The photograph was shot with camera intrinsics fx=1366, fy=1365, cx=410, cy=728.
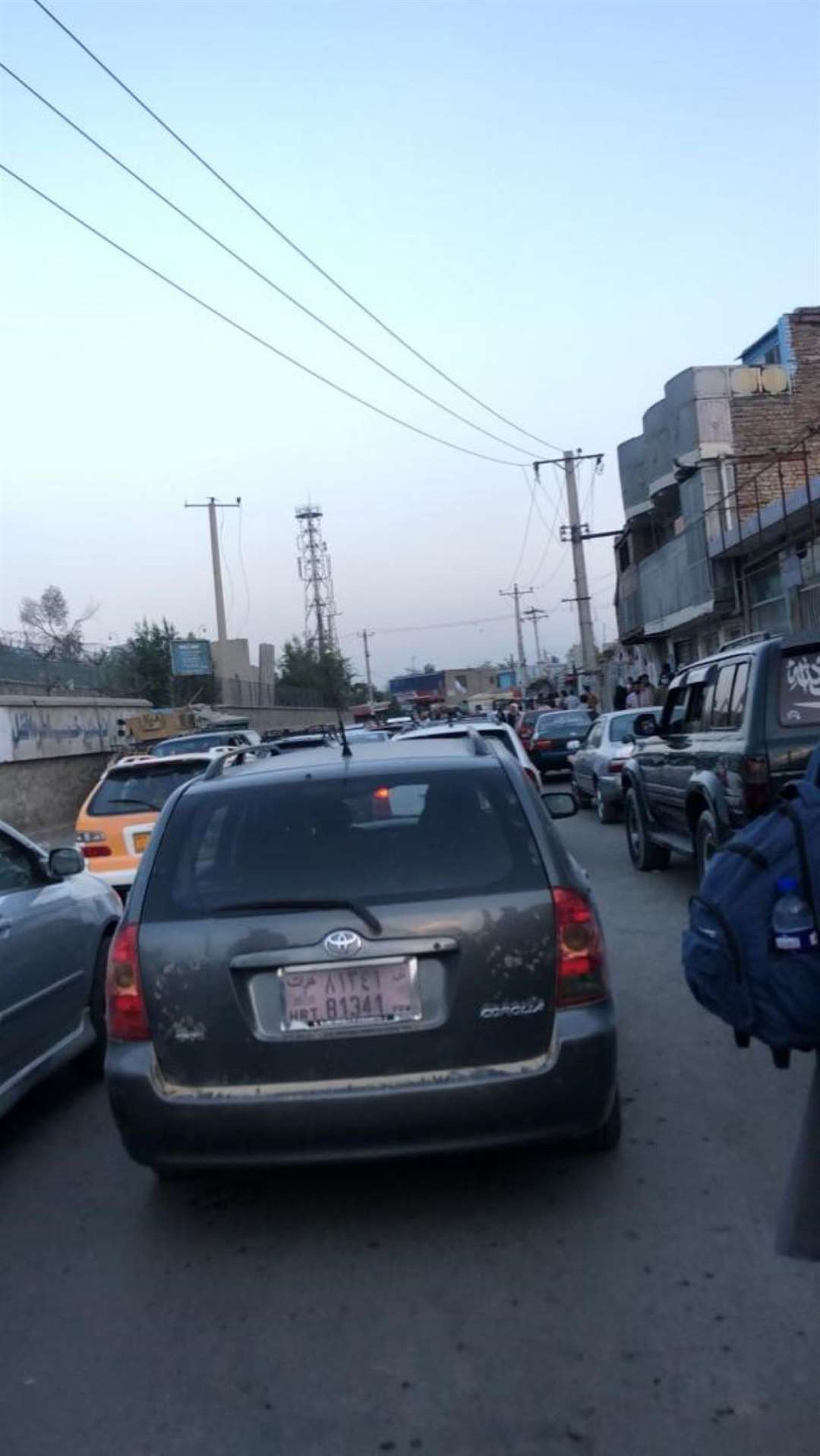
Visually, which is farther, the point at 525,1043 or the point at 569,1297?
the point at 525,1043

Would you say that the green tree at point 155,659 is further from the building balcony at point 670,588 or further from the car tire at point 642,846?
the car tire at point 642,846

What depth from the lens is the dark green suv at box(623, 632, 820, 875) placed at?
8836 mm

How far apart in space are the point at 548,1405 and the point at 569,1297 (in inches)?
23.1

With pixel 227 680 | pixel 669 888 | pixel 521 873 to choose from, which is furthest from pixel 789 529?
pixel 227 680

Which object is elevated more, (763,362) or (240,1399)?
(763,362)

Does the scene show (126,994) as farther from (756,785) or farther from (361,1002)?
(756,785)

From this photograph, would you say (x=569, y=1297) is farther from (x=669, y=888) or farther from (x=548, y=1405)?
(x=669, y=888)

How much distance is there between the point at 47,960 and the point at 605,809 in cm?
1271

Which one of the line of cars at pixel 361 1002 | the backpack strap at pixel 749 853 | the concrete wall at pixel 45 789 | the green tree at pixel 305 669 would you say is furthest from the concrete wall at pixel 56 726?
the green tree at pixel 305 669

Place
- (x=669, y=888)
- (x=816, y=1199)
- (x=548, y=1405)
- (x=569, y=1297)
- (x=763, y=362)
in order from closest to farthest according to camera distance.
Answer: (x=816, y=1199) → (x=548, y=1405) → (x=569, y=1297) → (x=669, y=888) → (x=763, y=362)

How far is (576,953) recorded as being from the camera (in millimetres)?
4480

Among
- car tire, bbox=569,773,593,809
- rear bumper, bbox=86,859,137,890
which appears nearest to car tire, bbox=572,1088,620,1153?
rear bumper, bbox=86,859,137,890

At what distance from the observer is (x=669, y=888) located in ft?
39.1

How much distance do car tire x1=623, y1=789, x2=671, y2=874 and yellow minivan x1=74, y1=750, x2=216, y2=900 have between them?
4027 millimetres
